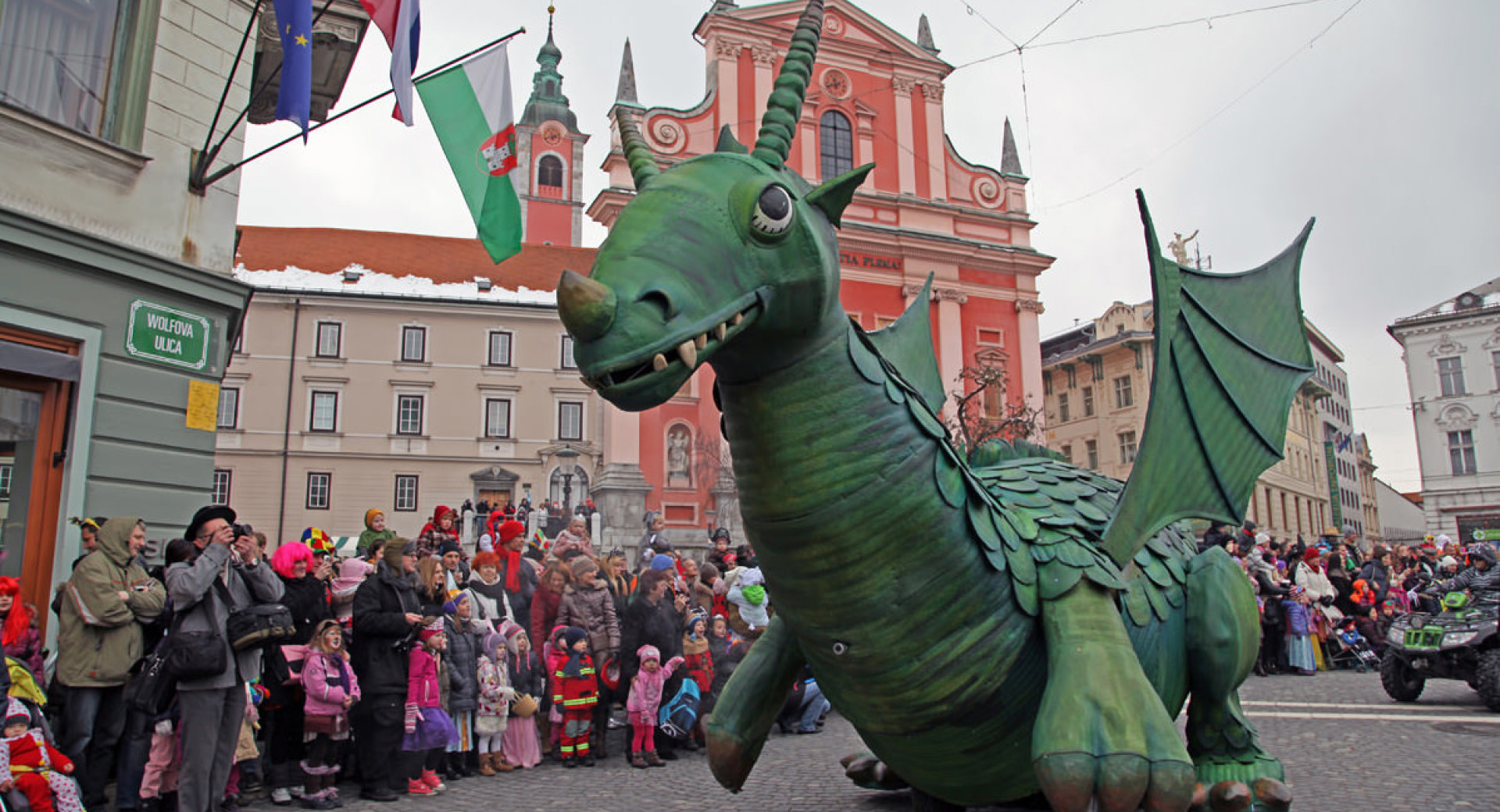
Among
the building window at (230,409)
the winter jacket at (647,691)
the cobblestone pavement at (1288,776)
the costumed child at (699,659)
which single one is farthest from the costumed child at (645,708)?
the building window at (230,409)

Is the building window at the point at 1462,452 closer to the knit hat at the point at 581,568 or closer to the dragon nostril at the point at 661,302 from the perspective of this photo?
the knit hat at the point at 581,568

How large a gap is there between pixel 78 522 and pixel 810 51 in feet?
21.4

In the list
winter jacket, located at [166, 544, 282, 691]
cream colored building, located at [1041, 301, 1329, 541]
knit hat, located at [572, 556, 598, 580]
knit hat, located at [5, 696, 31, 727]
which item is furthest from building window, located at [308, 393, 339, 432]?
knit hat, located at [5, 696, 31, 727]

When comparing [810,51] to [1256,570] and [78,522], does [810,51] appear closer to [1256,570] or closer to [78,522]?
[78,522]

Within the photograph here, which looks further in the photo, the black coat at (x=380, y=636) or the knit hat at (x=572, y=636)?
the knit hat at (x=572, y=636)

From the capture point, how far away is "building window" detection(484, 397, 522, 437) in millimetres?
36875

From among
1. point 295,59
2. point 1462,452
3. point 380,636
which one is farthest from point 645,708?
point 1462,452

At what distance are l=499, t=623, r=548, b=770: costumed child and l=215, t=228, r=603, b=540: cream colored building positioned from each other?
89.5ft

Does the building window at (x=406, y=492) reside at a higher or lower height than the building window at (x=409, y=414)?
lower

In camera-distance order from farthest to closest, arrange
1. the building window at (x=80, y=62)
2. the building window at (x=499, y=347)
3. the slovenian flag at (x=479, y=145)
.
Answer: the building window at (x=499, y=347) → the slovenian flag at (x=479, y=145) → the building window at (x=80, y=62)

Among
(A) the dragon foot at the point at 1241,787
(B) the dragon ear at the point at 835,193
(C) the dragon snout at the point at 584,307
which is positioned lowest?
(A) the dragon foot at the point at 1241,787

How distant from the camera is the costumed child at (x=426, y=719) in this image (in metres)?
5.97

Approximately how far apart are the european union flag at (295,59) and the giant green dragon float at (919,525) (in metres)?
5.92

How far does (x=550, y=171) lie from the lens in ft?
Answer: 184
